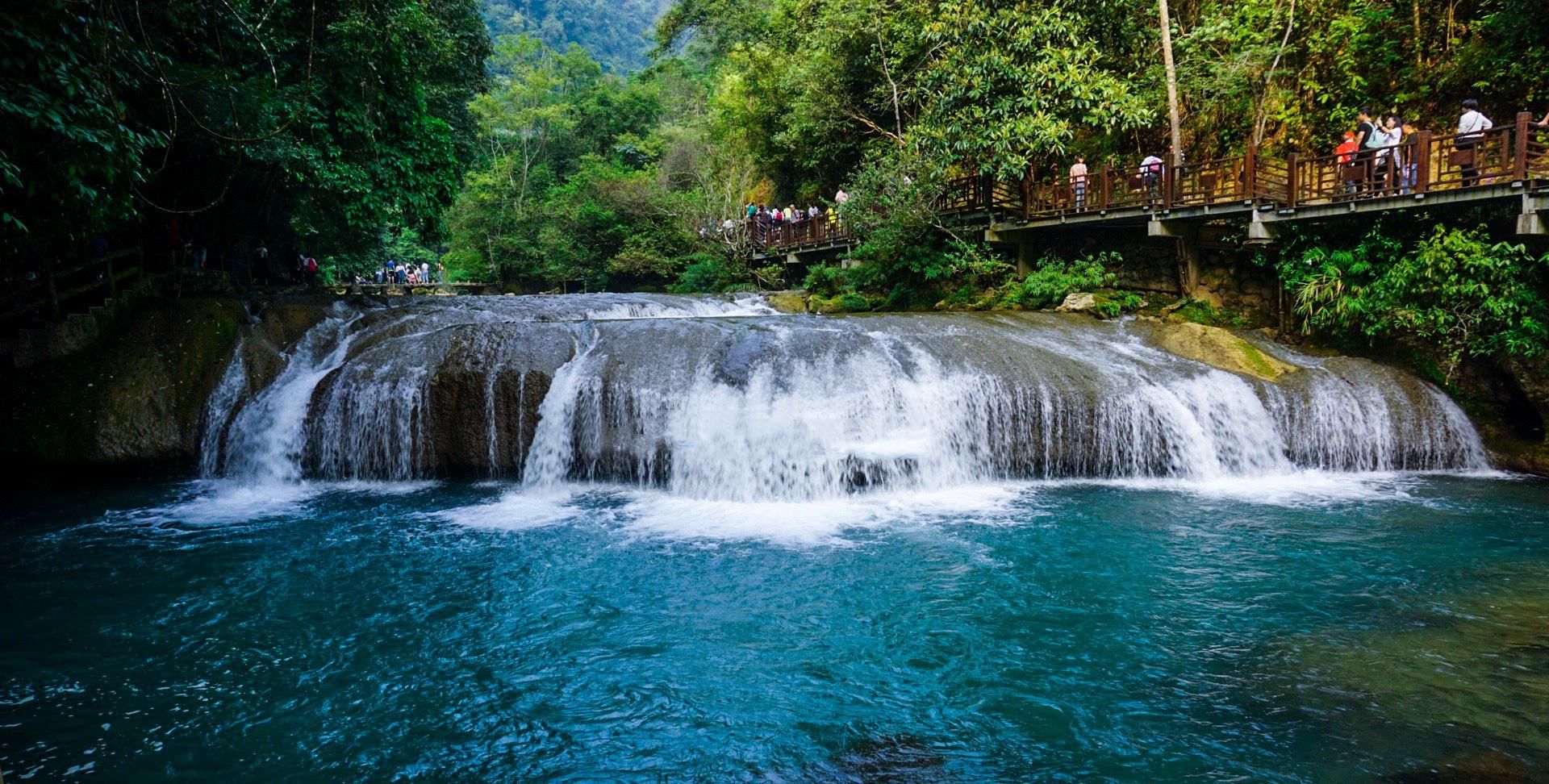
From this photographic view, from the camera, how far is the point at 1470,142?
11164 millimetres

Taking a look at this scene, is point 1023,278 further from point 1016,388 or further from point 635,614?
point 635,614

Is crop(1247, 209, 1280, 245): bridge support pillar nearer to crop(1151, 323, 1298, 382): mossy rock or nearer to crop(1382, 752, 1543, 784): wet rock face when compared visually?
crop(1151, 323, 1298, 382): mossy rock

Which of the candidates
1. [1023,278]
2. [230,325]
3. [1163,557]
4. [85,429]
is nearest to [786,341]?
[1163,557]

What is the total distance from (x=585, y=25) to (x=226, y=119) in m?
91.4

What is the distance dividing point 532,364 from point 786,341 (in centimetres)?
360

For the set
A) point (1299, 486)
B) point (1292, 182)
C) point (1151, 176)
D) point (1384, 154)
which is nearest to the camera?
point (1299, 486)

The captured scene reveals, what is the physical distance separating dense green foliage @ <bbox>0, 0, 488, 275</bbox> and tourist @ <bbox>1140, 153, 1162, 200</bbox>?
41.5ft

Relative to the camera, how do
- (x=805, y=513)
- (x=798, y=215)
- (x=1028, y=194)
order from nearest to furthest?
(x=805, y=513)
(x=1028, y=194)
(x=798, y=215)

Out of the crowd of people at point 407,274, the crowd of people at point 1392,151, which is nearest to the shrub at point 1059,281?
the crowd of people at point 1392,151

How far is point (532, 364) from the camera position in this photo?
11703 mm

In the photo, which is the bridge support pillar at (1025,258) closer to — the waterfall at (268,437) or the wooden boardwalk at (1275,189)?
the wooden boardwalk at (1275,189)

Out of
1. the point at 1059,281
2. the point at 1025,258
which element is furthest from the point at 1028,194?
the point at 1059,281

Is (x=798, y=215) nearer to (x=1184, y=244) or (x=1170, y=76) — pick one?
(x=1170, y=76)

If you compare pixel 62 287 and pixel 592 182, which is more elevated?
pixel 592 182
